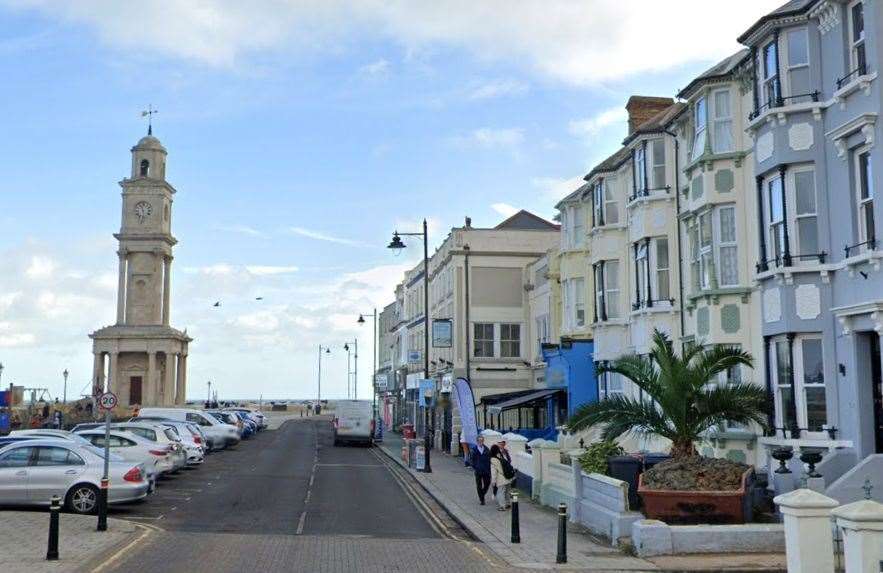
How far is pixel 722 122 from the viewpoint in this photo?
872 inches

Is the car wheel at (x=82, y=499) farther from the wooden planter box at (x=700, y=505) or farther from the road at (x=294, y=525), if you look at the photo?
the wooden planter box at (x=700, y=505)

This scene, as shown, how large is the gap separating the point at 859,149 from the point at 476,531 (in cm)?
963

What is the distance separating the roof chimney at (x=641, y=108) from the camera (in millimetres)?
33281

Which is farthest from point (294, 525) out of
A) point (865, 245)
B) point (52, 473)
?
point (865, 245)

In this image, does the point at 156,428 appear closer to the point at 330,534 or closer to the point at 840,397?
the point at 330,534

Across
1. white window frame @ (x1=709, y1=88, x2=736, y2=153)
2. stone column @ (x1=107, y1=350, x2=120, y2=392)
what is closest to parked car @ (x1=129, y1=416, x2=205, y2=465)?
white window frame @ (x1=709, y1=88, x2=736, y2=153)

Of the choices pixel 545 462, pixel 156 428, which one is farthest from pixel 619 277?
pixel 156 428

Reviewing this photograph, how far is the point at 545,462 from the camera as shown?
2291cm

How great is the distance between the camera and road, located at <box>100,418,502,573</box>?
1440cm

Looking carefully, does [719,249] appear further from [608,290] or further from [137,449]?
[137,449]

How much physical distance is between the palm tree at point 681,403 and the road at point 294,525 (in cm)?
350

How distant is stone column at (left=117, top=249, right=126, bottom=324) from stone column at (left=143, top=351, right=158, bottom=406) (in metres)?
4.14

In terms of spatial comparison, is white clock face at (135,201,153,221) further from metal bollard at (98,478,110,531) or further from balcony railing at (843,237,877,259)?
balcony railing at (843,237,877,259)

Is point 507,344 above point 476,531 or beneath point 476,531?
above
